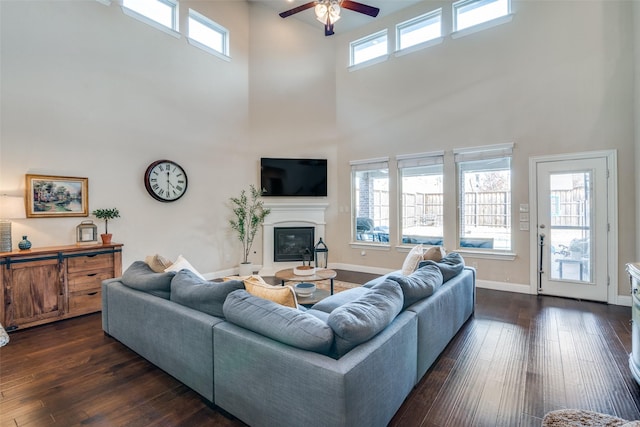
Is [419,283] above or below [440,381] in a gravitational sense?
above

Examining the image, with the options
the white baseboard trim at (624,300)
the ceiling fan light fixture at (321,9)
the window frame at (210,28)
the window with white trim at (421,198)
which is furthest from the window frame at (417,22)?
the white baseboard trim at (624,300)

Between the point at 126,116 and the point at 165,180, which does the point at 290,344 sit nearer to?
the point at 165,180

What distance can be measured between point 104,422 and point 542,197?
5570mm

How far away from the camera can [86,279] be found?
3787 millimetres

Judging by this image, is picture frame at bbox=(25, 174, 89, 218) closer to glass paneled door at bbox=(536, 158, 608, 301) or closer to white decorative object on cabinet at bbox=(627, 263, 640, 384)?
white decorative object on cabinet at bbox=(627, 263, 640, 384)

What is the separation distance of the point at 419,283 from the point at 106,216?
4098mm

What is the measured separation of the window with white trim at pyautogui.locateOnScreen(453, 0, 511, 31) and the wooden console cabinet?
6.45 meters

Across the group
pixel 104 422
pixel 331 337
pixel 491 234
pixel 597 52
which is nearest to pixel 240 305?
pixel 331 337

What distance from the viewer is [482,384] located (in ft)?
7.61

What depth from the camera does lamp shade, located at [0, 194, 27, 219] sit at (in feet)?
11.4

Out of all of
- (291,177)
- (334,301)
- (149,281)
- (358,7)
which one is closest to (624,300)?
(334,301)

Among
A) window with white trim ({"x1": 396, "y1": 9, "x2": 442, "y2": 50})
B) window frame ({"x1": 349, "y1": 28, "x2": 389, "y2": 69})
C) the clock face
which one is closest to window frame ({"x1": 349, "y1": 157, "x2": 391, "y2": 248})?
window frame ({"x1": 349, "y1": 28, "x2": 389, "y2": 69})

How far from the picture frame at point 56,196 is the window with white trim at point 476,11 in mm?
6351

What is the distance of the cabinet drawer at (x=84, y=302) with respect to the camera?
3.69m
